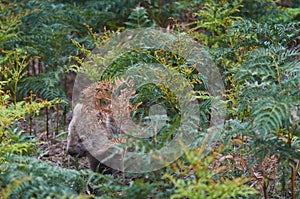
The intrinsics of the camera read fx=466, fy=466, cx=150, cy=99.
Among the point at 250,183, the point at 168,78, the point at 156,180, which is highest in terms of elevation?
the point at 168,78

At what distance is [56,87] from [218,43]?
1480 mm

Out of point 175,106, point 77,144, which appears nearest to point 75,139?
point 77,144

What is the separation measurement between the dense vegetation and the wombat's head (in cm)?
20

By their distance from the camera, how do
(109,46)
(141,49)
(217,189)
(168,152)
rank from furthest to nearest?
(109,46) < (141,49) < (168,152) < (217,189)

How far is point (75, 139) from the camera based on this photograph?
284 centimetres

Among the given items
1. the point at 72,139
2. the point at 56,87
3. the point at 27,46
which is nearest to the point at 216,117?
the point at 72,139

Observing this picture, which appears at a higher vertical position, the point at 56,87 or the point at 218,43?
the point at 218,43

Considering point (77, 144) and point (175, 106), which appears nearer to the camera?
point (175, 106)

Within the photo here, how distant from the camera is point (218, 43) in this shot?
4125 millimetres

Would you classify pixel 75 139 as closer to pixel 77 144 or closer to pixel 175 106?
pixel 77 144

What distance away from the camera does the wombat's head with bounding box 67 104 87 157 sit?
2801 mm

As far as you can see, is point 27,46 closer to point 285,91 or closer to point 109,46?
point 109,46

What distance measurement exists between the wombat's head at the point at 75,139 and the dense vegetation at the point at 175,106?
0.20 metres

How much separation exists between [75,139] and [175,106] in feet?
2.18
